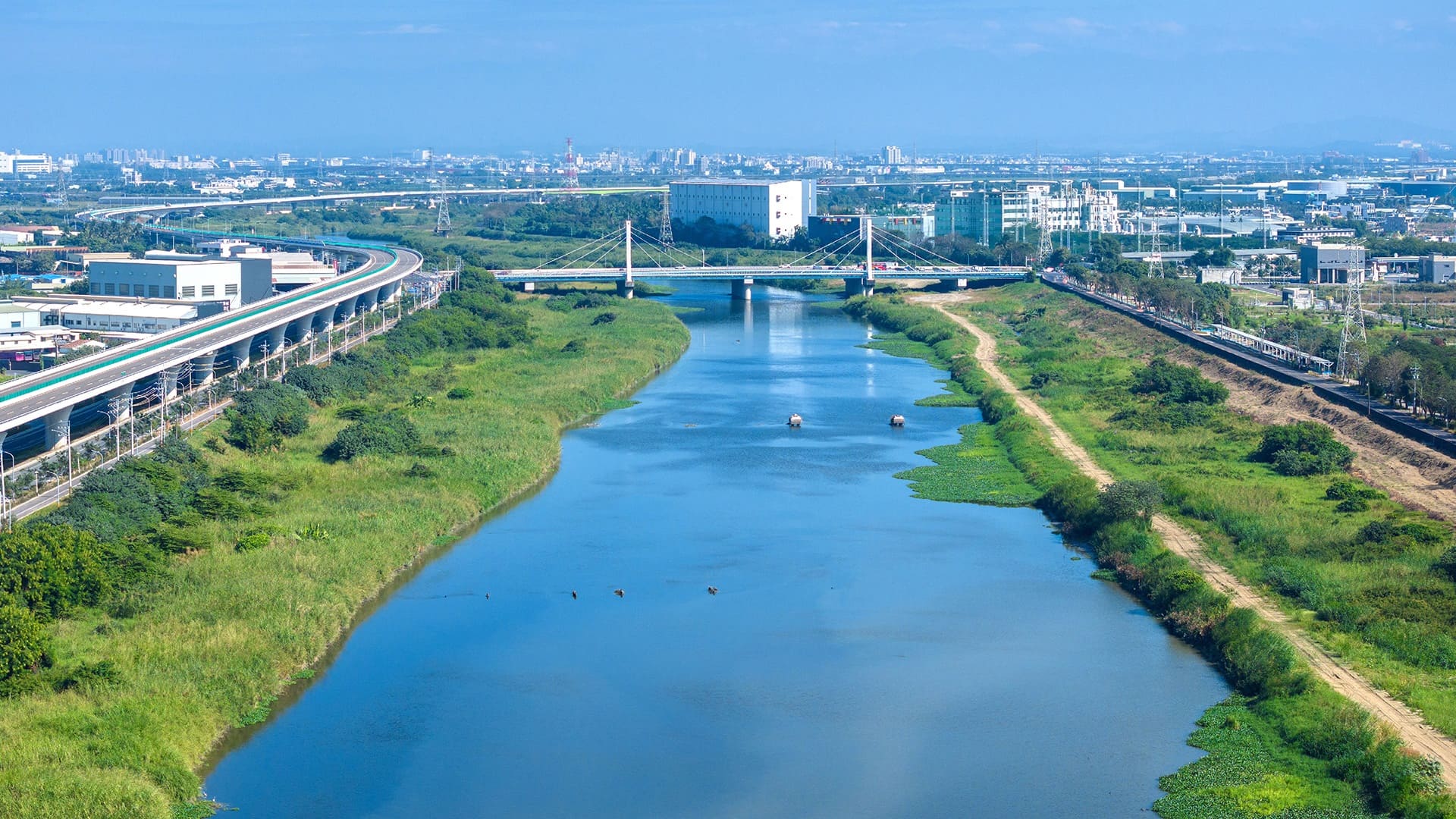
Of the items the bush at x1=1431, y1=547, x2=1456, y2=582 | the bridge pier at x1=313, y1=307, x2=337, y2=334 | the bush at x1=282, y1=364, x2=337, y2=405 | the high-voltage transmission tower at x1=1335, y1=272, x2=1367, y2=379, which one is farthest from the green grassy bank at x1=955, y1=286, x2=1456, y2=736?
the bridge pier at x1=313, y1=307, x2=337, y2=334

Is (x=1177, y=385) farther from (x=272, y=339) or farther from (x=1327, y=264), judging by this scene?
(x=1327, y=264)

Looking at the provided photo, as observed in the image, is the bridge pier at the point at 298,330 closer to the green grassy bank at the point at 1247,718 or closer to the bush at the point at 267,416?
the bush at the point at 267,416

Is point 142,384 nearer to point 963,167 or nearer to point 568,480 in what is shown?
point 568,480

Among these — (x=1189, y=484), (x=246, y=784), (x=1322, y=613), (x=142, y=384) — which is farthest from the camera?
(x=142, y=384)

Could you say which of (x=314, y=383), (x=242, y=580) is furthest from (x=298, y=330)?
(x=242, y=580)

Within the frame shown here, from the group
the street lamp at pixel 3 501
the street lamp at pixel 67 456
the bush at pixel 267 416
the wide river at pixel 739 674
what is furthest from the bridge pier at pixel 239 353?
the street lamp at pixel 3 501

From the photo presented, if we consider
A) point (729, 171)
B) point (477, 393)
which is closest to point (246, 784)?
point (477, 393)
